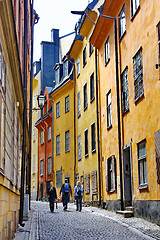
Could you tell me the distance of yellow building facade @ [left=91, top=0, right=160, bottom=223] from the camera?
12.0m

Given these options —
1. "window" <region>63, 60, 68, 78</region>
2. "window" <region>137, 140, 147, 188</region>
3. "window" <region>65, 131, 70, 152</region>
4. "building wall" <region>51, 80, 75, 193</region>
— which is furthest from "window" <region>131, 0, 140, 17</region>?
"window" <region>63, 60, 68, 78</region>

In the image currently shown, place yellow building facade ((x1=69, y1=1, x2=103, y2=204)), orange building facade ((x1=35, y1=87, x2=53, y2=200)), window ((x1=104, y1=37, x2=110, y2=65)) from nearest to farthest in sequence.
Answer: window ((x1=104, y1=37, x2=110, y2=65)) → yellow building facade ((x1=69, y1=1, x2=103, y2=204)) → orange building facade ((x1=35, y1=87, x2=53, y2=200))

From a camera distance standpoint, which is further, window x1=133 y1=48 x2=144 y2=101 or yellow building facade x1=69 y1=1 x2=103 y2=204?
yellow building facade x1=69 y1=1 x2=103 y2=204

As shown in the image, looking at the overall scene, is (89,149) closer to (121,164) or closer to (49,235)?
(121,164)

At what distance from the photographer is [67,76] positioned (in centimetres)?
3106

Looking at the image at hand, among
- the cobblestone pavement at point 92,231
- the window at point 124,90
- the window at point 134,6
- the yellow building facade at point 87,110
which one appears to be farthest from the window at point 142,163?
the yellow building facade at point 87,110

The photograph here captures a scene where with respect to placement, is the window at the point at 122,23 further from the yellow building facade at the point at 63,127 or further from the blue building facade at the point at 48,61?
the blue building facade at the point at 48,61

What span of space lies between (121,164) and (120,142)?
2.89 ft

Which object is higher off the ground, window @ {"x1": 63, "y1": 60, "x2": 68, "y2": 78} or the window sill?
window @ {"x1": 63, "y1": 60, "x2": 68, "y2": 78}

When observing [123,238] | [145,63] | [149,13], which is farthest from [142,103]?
[123,238]

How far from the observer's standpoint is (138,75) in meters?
13.8

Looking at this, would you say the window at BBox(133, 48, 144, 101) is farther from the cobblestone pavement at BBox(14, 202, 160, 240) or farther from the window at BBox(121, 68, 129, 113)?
the cobblestone pavement at BBox(14, 202, 160, 240)

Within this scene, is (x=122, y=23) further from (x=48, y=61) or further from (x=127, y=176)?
(x=48, y=61)

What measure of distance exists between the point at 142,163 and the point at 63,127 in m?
17.9
